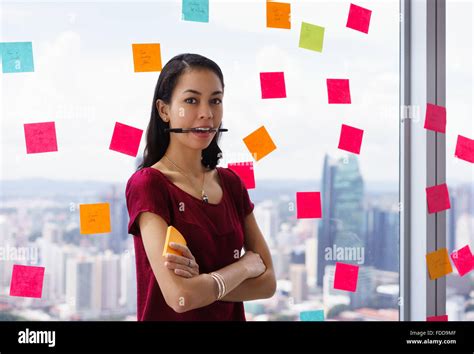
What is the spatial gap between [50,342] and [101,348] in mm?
83

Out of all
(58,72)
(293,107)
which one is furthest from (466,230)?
(58,72)

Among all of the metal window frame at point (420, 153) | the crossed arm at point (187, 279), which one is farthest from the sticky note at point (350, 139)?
the crossed arm at point (187, 279)

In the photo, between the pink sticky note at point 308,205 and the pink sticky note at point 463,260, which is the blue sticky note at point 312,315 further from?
the pink sticky note at point 463,260

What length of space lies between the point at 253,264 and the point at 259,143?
64 cm

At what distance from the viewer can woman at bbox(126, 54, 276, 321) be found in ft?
4.22

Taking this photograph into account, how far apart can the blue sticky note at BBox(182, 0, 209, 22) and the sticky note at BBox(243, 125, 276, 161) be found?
1.44 ft

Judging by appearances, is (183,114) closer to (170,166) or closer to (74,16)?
(170,166)

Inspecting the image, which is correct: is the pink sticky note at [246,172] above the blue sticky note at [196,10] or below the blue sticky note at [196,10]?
below

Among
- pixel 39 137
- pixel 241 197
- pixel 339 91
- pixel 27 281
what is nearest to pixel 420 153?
pixel 339 91

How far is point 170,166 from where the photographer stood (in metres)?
1.45

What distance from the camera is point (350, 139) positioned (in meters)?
2.05

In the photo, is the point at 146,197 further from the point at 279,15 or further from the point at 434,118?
the point at 434,118

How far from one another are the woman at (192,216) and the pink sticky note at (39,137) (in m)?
0.53

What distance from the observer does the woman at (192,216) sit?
50.6 inches
